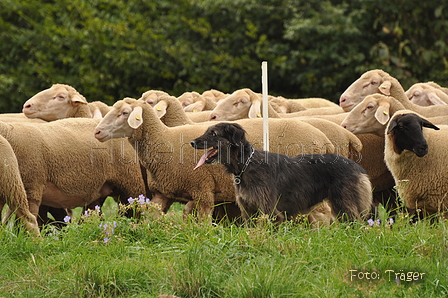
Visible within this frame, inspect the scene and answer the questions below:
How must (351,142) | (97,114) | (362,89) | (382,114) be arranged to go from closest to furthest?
1. (382,114)
2. (351,142)
3. (97,114)
4. (362,89)

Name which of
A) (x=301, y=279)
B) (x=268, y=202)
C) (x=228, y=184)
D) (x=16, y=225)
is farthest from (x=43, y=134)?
(x=301, y=279)

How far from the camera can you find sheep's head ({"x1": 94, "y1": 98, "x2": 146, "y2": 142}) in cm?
623

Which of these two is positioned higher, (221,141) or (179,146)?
(221,141)

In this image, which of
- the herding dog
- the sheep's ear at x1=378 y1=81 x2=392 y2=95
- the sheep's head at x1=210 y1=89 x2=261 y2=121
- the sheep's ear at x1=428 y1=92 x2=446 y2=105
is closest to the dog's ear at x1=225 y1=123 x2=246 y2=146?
the herding dog

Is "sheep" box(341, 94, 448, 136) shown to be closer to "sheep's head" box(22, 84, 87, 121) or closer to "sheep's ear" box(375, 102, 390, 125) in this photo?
"sheep's ear" box(375, 102, 390, 125)

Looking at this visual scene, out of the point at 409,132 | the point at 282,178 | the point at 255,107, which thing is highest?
the point at 409,132

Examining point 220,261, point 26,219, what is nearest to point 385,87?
point 26,219

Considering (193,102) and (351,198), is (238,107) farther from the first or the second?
(351,198)

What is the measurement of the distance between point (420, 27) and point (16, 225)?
1286 cm

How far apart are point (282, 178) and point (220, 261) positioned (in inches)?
58.1

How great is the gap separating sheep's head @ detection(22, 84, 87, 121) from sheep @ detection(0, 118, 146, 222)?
1.05m

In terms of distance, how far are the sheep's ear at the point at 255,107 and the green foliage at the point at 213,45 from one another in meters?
7.59

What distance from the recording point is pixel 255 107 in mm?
7750

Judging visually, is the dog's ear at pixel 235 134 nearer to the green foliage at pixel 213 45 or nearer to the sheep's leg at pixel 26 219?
the sheep's leg at pixel 26 219
